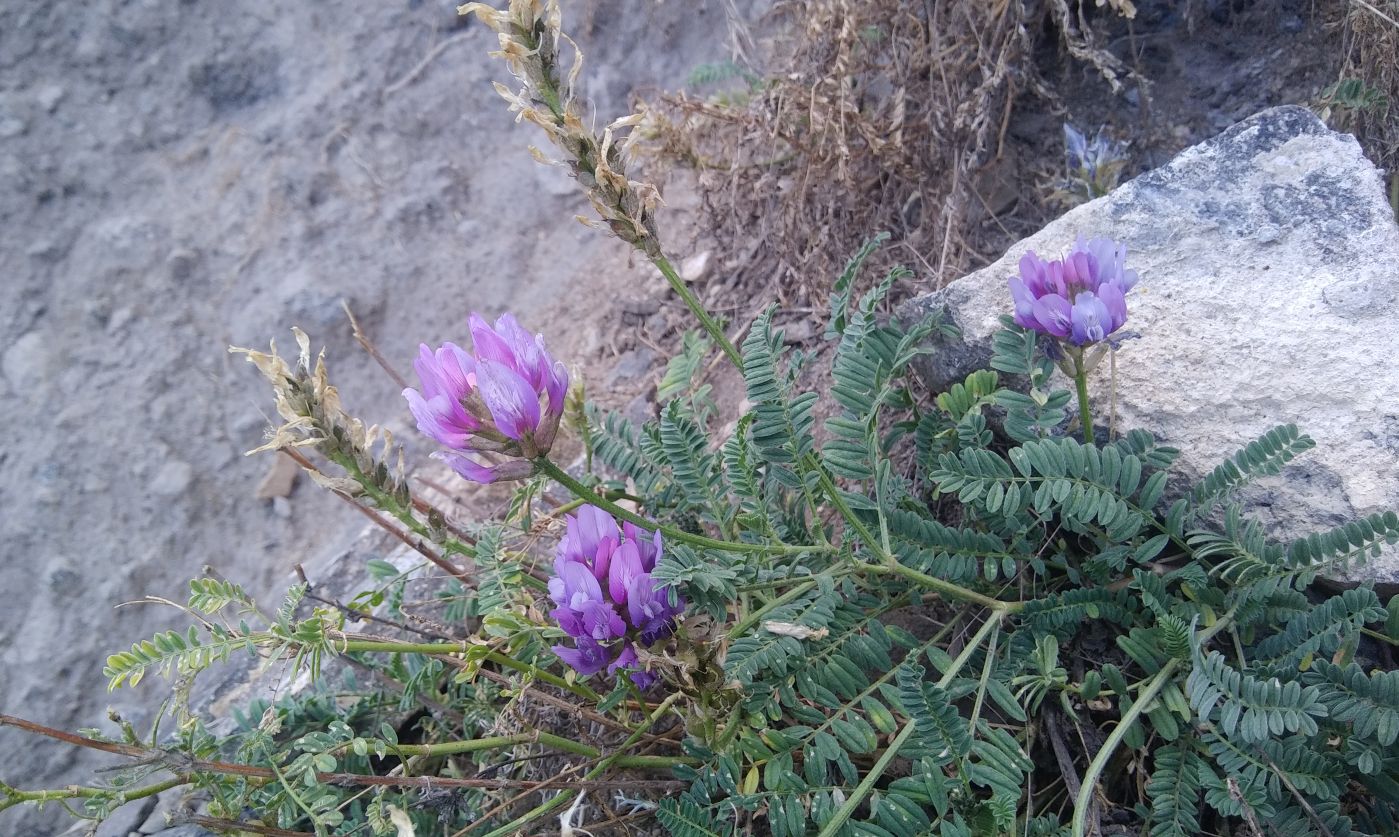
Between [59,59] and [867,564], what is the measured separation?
3.89 m

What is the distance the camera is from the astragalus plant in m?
1.35

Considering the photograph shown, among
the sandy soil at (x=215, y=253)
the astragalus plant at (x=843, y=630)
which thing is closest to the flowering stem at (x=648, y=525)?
the astragalus plant at (x=843, y=630)

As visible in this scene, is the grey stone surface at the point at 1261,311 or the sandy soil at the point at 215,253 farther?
the sandy soil at the point at 215,253

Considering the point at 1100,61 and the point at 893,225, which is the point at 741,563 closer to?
the point at 893,225

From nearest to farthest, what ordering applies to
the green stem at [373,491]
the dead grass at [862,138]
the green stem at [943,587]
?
the green stem at [373,491] < the green stem at [943,587] < the dead grass at [862,138]

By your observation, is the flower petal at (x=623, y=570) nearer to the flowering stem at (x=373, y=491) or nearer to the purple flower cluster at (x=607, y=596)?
the purple flower cluster at (x=607, y=596)

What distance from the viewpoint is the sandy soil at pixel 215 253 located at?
10.2ft

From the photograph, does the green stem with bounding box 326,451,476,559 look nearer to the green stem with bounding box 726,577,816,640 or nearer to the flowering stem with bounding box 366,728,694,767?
the flowering stem with bounding box 366,728,694,767

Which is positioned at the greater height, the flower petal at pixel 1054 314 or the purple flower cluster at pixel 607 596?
the flower petal at pixel 1054 314

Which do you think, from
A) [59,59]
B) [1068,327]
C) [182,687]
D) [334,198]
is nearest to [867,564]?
[1068,327]

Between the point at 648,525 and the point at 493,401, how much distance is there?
0.28m

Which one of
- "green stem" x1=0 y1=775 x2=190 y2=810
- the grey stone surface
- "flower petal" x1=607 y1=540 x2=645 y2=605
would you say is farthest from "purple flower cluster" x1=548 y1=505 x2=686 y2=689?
the grey stone surface

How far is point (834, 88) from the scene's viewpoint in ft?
8.48

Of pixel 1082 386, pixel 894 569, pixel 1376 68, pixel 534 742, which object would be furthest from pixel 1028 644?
pixel 1376 68
